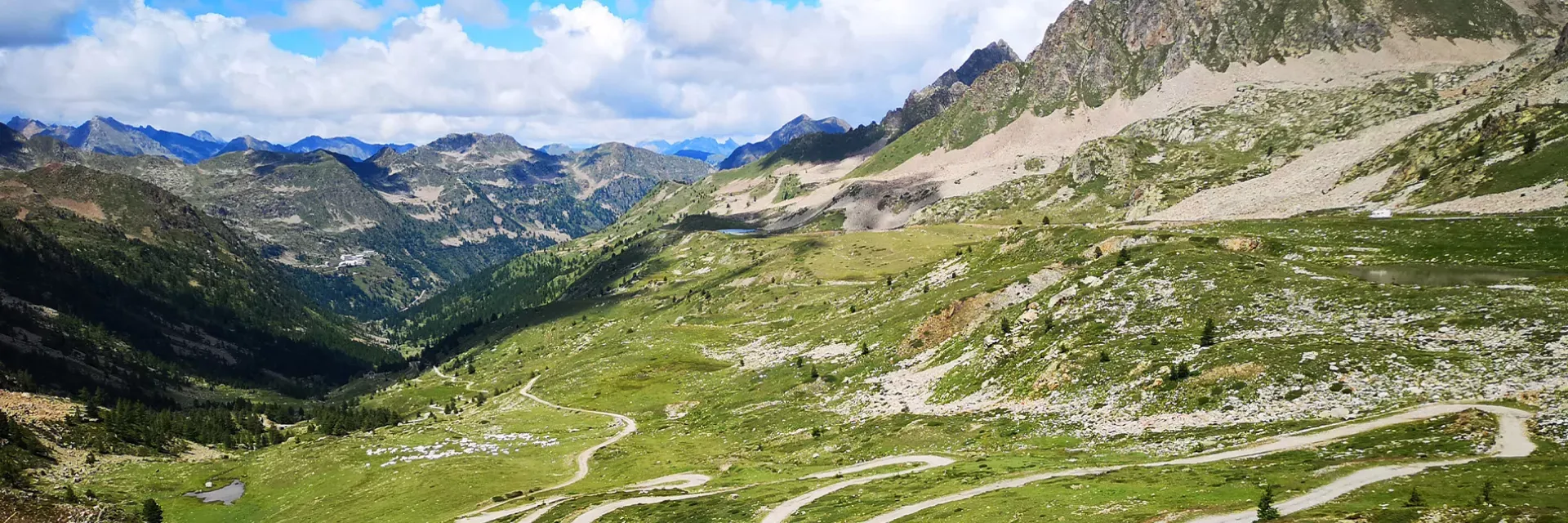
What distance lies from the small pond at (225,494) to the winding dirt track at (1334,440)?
107 meters

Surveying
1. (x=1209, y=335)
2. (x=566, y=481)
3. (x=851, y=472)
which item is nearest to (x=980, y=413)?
(x=851, y=472)

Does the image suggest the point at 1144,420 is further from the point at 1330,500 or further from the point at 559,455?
the point at 559,455

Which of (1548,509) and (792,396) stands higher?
(1548,509)

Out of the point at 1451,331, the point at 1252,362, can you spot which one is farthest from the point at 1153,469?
the point at 1451,331

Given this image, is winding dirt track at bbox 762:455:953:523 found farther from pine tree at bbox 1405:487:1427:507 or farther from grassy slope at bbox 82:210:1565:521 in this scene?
pine tree at bbox 1405:487:1427:507

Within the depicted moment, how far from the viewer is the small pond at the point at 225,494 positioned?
111312 mm

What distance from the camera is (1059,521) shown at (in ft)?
136

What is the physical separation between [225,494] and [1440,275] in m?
162

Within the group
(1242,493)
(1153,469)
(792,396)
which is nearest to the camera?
(1242,493)

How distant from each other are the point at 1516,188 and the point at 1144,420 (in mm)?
114429

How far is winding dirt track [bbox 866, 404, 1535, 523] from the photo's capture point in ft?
128

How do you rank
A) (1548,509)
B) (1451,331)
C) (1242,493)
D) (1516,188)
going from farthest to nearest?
1. (1516,188)
2. (1451,331)
3. (1242,493)
4. (1548,509)

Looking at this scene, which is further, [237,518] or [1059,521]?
[237,518]

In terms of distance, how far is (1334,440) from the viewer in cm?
4941
